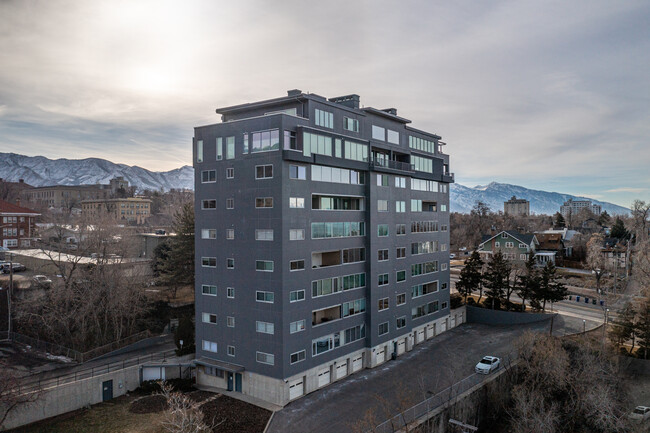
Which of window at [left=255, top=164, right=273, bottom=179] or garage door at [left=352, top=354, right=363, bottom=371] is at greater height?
window at [left=255, top=164, right=273, bottom=179]

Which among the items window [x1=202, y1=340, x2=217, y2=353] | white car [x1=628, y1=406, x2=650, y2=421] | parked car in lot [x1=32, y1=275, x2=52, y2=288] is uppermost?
parked car in lot [x1=32, y1=275, x2=52, y2=288]

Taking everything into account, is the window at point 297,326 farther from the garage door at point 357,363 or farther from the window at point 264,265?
the garage door at point 357,363

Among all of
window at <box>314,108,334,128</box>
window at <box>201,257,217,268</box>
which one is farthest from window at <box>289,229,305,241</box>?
window at <box>314,108,334,128</box>

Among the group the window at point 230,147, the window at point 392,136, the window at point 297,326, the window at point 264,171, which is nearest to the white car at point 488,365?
the window at point 297,326

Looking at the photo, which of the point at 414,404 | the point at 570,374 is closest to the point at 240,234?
the point at 414,404

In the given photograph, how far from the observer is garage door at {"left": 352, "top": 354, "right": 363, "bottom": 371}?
37244 mm

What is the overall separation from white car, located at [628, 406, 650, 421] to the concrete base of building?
64.1 ft

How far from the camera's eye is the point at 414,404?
30.1 metres

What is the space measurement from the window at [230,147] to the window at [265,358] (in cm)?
1626

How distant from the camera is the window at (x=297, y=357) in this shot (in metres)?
31.0

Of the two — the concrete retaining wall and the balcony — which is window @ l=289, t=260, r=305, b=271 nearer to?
the balcony

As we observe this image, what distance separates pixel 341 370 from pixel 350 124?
23.0 metres

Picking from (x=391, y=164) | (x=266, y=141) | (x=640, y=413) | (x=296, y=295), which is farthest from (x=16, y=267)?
(x=640, y=413)

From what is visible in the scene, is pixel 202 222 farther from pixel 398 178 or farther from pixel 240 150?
pixel 398 178
